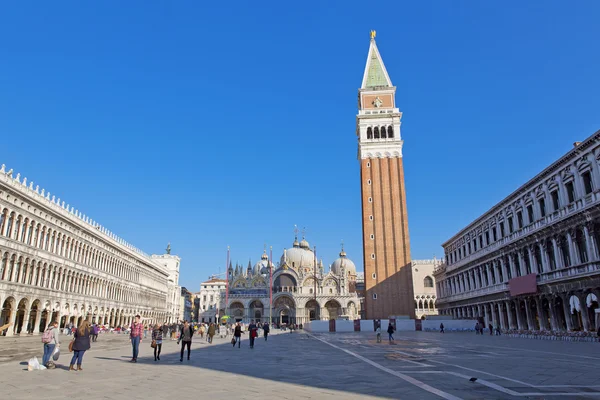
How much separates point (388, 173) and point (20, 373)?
51347 mm

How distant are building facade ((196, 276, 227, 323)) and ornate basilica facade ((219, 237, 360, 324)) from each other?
2872 mm

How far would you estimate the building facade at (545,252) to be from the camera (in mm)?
25109

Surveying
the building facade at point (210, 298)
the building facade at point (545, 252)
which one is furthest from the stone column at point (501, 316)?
the building facade at point (210, 298)

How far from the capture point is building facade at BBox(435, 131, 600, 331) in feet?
82.4

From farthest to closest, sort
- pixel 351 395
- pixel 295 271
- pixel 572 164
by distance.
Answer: pixel 295 271
pixel 572 164
pixel 351 395

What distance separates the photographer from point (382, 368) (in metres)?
11.7

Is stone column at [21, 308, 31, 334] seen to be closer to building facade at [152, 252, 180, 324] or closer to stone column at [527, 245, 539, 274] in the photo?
stone column at [527, 245, 539, 274]

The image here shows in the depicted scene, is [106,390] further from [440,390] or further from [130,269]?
[130,269]

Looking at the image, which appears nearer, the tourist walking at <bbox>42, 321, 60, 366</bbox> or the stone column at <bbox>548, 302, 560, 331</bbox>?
the tourist walking at <bbox>42, 321, 60, 366</bbox>

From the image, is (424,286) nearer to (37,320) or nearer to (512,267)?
(512,267)

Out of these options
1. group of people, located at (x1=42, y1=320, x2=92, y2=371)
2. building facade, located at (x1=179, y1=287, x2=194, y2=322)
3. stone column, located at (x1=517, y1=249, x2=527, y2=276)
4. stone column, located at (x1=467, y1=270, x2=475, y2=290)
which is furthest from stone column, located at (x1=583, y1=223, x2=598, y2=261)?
building facade, located at (x1=179, y1=287, x2=194, y2=322)

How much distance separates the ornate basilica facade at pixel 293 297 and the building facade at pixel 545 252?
39628 mm

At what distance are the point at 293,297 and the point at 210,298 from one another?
2923 cm

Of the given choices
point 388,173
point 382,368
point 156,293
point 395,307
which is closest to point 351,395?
point 382,368
